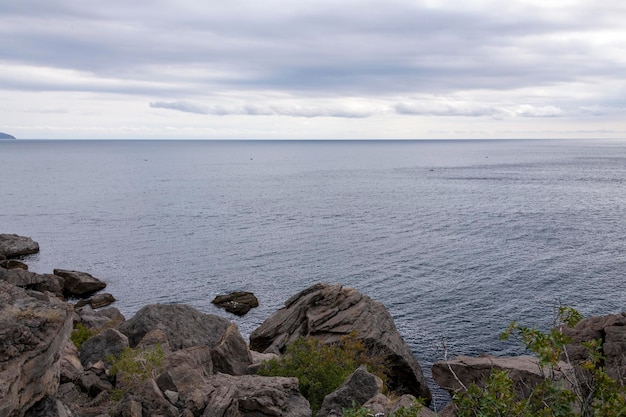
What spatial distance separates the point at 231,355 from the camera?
108 feet

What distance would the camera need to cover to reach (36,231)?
353ft

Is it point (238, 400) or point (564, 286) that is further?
point (564, 286)

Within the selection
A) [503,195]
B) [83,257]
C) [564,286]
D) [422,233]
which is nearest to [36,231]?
[83,257]

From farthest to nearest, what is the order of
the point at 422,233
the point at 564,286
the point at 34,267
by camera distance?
the point at 422,233 < the point at 34,267 < the point at 564,286

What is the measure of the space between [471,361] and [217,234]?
7233 cm

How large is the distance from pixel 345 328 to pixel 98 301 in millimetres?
35638

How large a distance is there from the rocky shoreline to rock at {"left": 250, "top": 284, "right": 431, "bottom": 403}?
3.4 inches

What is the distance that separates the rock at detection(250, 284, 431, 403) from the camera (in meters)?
41.6

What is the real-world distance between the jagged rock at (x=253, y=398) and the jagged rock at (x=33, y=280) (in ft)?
153

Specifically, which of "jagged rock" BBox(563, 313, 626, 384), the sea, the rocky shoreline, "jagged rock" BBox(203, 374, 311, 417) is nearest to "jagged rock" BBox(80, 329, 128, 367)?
the rocky shoreline

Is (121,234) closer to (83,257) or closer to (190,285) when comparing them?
(83,257)

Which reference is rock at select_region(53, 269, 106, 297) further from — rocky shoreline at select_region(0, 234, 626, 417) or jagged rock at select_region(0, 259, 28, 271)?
rocky shoreline at select_region(0, 234, 626, 417)

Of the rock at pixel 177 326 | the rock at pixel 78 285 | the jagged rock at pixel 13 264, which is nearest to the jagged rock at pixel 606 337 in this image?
the rock at pixel 177 326

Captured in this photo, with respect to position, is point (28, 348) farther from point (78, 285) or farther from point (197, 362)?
point (78, 285)
